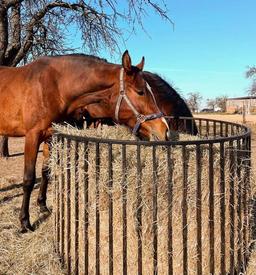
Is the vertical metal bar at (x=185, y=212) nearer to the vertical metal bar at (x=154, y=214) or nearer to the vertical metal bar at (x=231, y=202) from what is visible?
the vertical metal bar at (x=154, y=214)

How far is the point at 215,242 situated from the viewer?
281 cm

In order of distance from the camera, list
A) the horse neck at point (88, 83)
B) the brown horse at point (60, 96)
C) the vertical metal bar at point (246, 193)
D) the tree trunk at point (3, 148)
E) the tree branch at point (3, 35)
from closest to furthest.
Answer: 1. the vertical metal bar at point (246, 193)
2. the brown horse at point (60, 96)
3. the horse neck at point (88, 83)
4. the tree branch at point (3, 35)
5. the tree trunk at point (3, 148)

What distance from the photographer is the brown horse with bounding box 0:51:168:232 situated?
138 inches

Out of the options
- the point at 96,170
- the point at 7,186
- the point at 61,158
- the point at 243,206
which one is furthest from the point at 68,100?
the point at 7,186

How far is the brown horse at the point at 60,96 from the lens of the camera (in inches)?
138

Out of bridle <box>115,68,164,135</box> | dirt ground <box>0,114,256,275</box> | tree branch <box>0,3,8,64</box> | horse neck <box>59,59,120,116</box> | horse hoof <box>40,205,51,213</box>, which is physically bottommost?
dirt ground <box>0,114,256,275</box>

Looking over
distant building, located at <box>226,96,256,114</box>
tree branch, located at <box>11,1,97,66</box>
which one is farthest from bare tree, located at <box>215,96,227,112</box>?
tree branch, located at <box>11,1,97,66</box>

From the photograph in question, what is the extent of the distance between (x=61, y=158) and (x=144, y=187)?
87 cm

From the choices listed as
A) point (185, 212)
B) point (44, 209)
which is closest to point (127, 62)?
point (185, 212)

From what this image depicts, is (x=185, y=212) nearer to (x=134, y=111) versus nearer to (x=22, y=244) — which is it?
(x=134, y=111)

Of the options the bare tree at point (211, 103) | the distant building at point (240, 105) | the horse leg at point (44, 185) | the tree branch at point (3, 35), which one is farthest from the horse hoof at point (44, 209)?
the bare tree at point (211, 103)

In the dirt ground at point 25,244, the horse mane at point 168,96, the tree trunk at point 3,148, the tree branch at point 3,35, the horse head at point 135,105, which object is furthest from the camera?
the tree trunk at point 3,148

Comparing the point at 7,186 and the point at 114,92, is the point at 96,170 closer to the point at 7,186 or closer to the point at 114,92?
the point at 114,92

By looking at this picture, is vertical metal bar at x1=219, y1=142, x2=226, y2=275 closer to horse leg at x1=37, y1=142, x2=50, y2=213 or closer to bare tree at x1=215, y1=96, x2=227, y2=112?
horse leg at x1=37, y1=142, x2=50, y2=213
